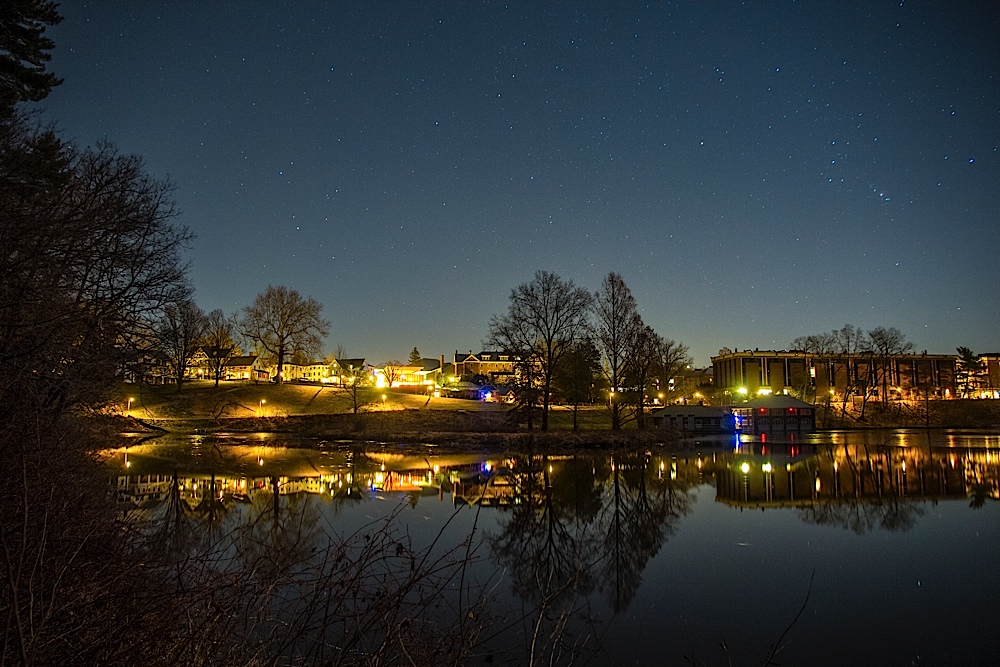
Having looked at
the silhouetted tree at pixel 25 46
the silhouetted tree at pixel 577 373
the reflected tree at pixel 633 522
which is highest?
the silhouetted tree at pixel 25 46

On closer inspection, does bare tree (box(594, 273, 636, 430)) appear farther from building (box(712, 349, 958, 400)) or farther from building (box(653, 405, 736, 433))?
building (box(712, 349, 958, 400))

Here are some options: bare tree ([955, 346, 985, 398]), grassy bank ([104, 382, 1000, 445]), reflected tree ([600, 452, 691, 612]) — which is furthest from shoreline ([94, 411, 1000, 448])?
bare tree ([955, 346, 985, 398])

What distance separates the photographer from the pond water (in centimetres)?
721

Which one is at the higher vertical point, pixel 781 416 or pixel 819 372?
pixel 819 372

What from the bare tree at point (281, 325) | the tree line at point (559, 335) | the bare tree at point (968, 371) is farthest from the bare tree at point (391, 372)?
the bare tree at point (968, 371)

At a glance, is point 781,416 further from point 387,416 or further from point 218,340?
point 218,340

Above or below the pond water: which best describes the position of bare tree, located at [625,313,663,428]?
above

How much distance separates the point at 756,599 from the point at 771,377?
9978cm

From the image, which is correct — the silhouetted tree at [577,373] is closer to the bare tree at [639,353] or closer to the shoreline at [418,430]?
the bare tree at [639,353]

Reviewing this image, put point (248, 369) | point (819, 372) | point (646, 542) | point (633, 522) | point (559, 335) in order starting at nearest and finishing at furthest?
1. point (646, 542)
2. point (633, 522)
3. point (559, 335)
4. point (819, 372)
5. point (248, 369)

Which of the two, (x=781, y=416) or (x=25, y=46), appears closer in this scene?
(x=25, y=46)

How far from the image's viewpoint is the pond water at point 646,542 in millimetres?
7211

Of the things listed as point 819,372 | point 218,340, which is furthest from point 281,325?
point 819,372

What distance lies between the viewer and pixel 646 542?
43.0 ft
